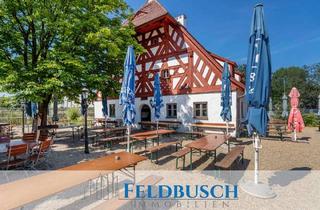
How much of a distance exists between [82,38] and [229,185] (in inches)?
348

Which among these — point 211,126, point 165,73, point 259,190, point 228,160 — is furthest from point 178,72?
point 259,190

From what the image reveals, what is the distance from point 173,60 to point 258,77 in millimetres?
10687

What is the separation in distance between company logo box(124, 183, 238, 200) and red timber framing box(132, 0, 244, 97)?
8535 mm

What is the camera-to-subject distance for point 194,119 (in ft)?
44.4

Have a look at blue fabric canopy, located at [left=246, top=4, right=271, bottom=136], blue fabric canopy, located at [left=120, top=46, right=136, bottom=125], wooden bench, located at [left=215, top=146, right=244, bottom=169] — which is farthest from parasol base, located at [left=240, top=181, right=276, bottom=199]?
blue fabric canopy, located at [left=120, top=46, right=136, bottom=125]

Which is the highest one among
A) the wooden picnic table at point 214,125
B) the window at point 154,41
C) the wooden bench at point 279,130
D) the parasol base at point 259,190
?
the window at point 154,41

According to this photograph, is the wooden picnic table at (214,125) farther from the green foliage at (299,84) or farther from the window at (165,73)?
the green foliage at (299,84)

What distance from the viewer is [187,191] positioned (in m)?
4.59

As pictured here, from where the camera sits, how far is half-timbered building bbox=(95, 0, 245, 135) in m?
12.6

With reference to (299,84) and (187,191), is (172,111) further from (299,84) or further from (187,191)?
(299,84)

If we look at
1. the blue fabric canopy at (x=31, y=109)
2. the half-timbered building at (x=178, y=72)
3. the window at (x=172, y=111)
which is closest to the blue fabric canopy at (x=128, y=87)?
the half-timbered building at (x=178, y=72)

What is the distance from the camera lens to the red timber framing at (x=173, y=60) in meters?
12.8

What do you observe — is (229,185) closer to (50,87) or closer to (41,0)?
(50,87)

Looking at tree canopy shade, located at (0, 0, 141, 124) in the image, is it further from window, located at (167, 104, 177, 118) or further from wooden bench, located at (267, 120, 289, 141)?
wooden bench, located at (267, 120, 289, 141)
